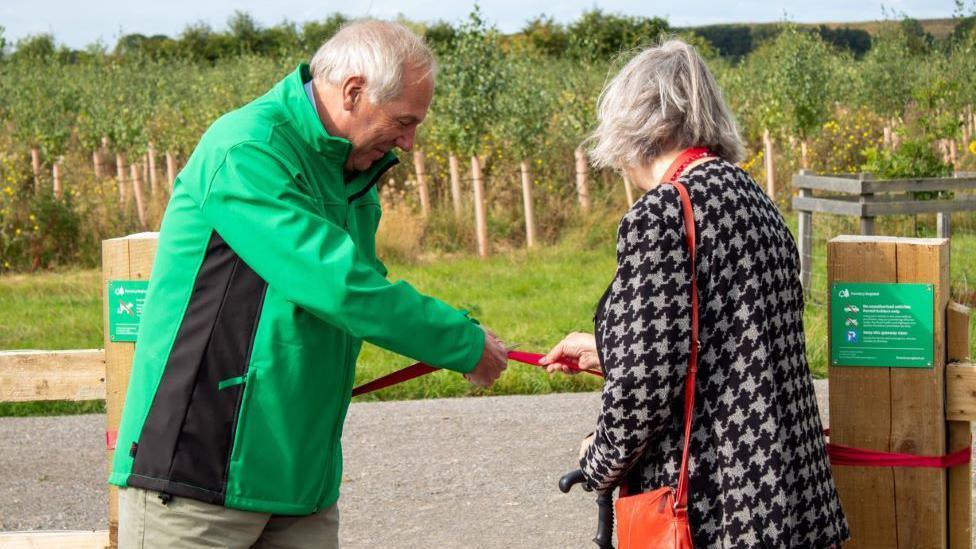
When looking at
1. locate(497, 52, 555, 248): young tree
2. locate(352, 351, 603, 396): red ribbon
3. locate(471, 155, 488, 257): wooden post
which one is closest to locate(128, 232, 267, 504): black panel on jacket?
locate(352, 351, 603, 396): red ribbon

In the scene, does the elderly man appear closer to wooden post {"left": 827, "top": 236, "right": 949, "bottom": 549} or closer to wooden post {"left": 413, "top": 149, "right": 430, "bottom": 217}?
wooden post {"left": 827, "top": 236, "right": 949, "bottom": 549}

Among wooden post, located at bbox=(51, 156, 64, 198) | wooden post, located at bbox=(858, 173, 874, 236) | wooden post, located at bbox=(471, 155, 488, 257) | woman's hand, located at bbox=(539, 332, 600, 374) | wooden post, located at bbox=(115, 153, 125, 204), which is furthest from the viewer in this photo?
wooden post, located at bbox=(115, 153, 125, 204)

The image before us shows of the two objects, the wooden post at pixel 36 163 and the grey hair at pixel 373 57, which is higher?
the wooden post at pixel 36 163

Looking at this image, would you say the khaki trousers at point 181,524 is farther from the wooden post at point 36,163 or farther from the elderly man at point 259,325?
the wooden post at point 36,163

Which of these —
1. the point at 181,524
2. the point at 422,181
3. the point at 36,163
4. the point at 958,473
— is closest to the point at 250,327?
the point at 181,524

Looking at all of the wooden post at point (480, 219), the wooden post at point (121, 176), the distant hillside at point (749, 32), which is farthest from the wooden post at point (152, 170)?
the distant hillside at point (749, 32)

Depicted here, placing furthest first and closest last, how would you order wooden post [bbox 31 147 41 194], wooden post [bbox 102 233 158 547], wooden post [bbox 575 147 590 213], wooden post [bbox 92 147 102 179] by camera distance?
1. wooden post [bbox 92 147 102 179]
2. wooden post [bbox 31 147 41 194]
3. wooden post [bbox 575 147 590 213]
4. wooden post [bbox 102 233 158 547]

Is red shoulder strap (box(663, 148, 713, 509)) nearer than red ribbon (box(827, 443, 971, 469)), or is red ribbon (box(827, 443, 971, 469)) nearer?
red shoulder strap (box(663, 148, 713, 509))

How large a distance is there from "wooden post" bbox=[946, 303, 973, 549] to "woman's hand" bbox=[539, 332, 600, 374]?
35.4 inches

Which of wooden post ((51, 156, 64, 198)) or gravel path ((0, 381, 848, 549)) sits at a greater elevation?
wooden post ((51, 156, 64, 198))

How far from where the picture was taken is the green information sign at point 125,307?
341 cm

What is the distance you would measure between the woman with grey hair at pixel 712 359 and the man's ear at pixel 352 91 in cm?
67

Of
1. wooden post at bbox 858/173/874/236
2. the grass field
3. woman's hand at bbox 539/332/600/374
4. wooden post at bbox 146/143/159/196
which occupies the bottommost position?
the grass field

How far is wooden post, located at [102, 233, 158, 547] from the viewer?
3396mm
